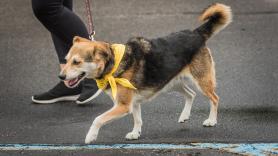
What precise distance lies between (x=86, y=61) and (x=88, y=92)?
1.43 metres

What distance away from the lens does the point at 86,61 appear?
5.59 meters

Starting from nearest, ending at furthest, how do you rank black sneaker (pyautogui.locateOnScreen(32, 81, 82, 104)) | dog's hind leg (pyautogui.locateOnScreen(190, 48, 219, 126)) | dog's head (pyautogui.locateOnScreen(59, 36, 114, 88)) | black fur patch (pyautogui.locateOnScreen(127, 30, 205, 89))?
dog's head (pyautogui.locateOnScreen(59, 36, 114, 88)), black fur patch (pyautogui.locateOnScreen(127, 30, 205, 89)), dog's hind leg (pyautogui.locateOnScreen(190, 48, 219, 126)), black sneaker (pyautogui.locateOnScreen(32, 81, 82, 104))

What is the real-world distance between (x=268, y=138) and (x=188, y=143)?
67 centimetres

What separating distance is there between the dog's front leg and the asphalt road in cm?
27

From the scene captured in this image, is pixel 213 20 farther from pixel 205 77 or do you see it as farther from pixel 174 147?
pixel 174 147

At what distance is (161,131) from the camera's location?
244 inches

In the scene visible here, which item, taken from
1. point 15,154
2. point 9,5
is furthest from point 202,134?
point 9,5

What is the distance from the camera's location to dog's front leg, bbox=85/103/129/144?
18.7 feet

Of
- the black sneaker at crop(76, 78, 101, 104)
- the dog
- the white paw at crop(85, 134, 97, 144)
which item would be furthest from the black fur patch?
the black sneaker at crop(76, 78, 101, 104)

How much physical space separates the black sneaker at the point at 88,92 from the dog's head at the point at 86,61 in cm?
121

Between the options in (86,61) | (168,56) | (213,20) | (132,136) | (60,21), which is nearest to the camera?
(86,61)

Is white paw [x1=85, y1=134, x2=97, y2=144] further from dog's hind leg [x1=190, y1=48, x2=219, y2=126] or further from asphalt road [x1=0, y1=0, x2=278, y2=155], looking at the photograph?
dog's hind leg [x1=190, y1=48, x2=219, y2=126]

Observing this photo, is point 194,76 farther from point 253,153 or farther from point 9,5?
point 9,5

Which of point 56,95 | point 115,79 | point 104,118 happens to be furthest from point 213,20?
point 56,95
